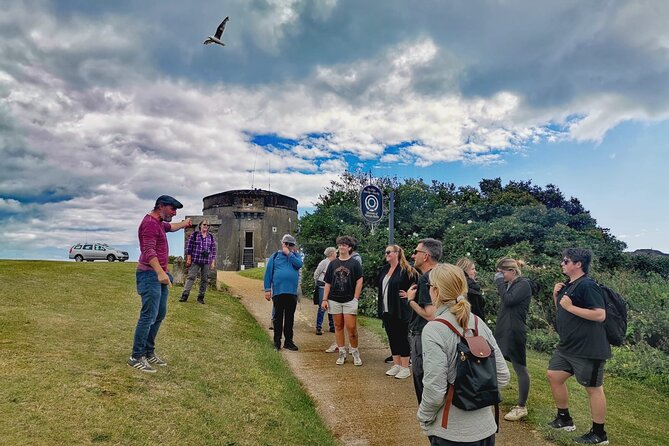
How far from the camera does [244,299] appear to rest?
47.7 feet

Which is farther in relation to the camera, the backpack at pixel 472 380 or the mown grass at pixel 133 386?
the mown grass at pixel 133 386

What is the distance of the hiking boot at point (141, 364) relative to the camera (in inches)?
212

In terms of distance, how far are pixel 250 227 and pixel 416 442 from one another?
36130 mm

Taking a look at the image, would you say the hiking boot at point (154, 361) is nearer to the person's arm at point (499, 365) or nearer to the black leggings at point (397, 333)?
the black leggings at point (397, 333)

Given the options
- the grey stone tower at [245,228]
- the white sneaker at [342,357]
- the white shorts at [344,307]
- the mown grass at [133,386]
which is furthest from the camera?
the grey stone tower at [245,228]

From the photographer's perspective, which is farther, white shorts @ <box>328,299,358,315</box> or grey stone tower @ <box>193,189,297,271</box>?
grey stone tower @ <box>193,189,297,271</box>

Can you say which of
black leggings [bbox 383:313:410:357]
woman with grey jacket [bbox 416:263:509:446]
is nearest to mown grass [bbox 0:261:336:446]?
black leggings [bbox 383:313:410:357]

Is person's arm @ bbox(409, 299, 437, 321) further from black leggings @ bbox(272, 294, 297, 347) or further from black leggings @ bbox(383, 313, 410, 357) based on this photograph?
black leggings @ bbox(272, 294, 297, 347)

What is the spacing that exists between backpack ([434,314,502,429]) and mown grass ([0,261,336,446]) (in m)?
2.25

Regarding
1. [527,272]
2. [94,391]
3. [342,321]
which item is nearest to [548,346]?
[527,272]

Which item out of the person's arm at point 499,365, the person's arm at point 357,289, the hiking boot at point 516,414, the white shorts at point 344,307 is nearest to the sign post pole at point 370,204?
the person's arm at point 357,289

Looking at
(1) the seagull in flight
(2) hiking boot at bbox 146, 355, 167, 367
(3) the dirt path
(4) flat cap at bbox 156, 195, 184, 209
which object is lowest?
(3) the dirt path

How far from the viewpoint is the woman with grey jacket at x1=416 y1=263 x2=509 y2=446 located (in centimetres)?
269

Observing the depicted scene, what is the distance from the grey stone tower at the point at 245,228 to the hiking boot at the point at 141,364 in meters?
33.5
